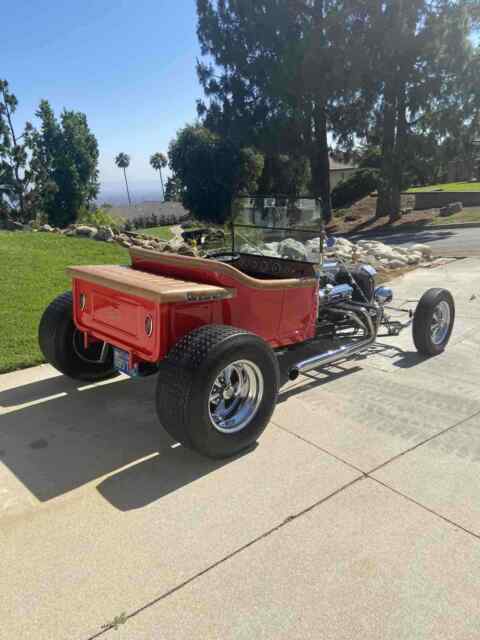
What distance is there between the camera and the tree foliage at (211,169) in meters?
30.4

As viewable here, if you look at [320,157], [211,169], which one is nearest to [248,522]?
[320,157]

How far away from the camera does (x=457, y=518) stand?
270cm

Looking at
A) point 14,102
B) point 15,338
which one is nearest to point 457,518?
point 15,338

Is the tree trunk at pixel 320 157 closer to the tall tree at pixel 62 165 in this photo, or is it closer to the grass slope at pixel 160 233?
the grass slope at pixel 160 233

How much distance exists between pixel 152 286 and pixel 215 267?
0.50 metres

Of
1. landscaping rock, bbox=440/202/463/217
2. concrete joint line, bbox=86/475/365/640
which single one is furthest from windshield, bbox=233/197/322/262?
landscaping rock, bbox=440/202/463/217

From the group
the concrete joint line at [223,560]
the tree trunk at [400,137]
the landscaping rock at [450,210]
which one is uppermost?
the tree trunk at [400,137]

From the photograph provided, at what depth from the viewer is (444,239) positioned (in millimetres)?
17953

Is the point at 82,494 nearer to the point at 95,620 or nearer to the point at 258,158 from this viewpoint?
the point at 95,620

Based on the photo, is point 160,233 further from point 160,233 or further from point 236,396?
point 236,396

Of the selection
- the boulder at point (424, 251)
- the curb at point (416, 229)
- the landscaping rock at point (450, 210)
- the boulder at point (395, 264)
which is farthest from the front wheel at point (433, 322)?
the landscaping rock at point (450, 210)

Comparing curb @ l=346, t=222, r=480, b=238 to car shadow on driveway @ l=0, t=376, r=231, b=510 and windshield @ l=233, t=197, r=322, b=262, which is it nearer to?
windshield @ l=233, t=197, r=322, b=262

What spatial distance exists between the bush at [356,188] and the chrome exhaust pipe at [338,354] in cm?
3063

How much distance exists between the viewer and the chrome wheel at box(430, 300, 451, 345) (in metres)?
5.41
